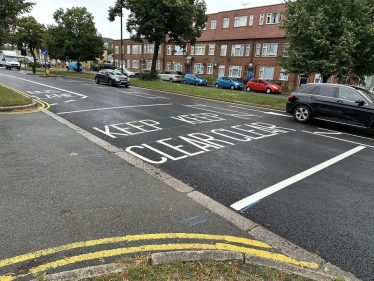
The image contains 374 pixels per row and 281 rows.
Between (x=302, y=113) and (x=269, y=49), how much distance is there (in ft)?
94.7

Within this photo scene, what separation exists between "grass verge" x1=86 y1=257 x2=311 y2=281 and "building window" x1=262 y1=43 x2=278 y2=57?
3759 centimetres

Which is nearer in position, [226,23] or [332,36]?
[332,36]

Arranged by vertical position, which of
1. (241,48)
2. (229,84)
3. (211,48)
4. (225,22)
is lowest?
(229,84)

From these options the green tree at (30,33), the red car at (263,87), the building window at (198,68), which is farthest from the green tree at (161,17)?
the green tree at (30,33)

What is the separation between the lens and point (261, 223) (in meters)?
3.58

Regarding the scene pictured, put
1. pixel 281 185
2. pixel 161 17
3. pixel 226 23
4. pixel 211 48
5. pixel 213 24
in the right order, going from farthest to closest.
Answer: pixel 211 48 < pixel 213 24 < pixel 226 23 < pixel 161 17 < pixel 281 185

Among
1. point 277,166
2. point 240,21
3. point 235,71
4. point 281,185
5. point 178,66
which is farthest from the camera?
point 178,66

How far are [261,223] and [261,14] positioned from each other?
39512 mm

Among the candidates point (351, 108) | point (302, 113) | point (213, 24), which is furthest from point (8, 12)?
point (213, 24)

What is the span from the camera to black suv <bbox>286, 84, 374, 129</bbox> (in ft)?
30.5

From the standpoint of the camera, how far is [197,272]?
2514 millimetres

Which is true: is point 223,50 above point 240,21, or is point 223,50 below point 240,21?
below

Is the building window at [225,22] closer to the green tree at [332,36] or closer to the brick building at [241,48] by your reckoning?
the brick building at [241,48]

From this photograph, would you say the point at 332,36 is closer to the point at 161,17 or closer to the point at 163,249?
the point at 163,249
